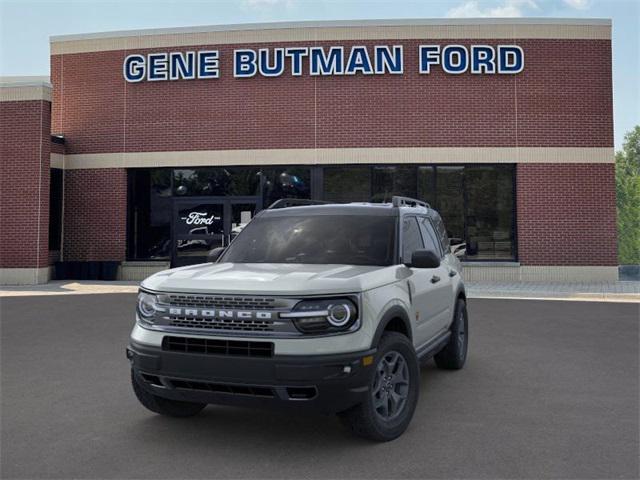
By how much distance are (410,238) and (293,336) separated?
209 cm

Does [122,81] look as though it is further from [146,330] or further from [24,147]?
[146,330]

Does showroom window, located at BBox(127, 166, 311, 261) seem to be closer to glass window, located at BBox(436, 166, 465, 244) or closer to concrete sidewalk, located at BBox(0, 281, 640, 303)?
concrete sidewalk, located at BBox(0, 281, 640, 303)

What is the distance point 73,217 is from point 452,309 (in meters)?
16.6

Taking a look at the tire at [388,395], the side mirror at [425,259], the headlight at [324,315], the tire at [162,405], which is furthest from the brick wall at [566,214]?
the headlight at [324,315]

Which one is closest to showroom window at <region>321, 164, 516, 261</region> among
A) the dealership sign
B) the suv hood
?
the dealership sign

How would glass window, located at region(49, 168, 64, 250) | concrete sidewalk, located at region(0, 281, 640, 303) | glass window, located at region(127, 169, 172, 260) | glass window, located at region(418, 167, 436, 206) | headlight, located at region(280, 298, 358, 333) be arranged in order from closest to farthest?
headlight, located at region(280, 298, 358, 333) < concrete sidewalk, located at region(0, 281, 640, 303) < glass window, located at region(418, 167, 436, 206) < glass window, located at region(49, 168, 64, 250) < glass window, located at region(127, 169, 172, 260)

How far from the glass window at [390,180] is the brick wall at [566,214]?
342 centimetres

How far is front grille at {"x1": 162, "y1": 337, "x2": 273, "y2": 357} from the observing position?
13.5 feet

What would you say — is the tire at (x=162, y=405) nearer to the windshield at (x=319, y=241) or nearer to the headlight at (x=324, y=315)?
the windshield at (x=319, y=241)

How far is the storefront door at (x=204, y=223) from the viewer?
1902 centimetres

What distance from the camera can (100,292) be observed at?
1584cm

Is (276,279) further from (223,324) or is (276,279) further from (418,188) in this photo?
(418,188)

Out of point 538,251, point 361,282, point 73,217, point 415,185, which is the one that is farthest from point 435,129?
point 361,282

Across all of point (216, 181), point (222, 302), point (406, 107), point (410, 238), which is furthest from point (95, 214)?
point (222, 302)
